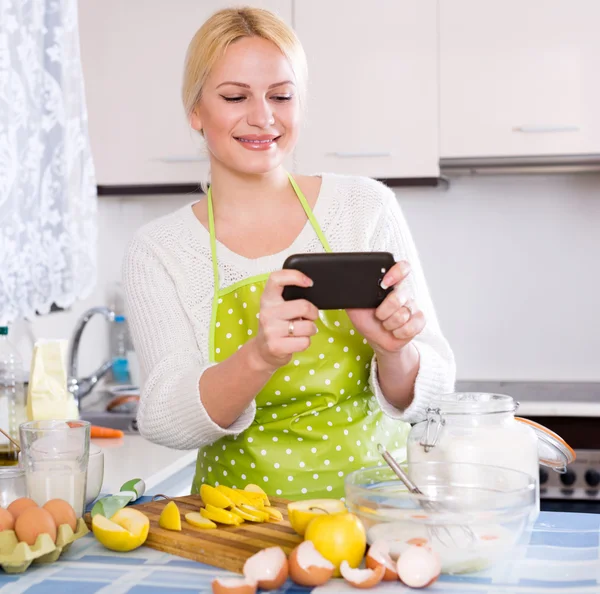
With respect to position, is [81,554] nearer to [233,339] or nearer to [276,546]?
[276,546]

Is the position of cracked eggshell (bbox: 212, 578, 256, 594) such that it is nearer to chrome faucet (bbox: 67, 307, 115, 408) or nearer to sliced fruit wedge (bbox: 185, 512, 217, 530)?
sliced fruit wedge (bbox: 185, 512, 217, 530)

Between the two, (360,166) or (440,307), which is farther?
(440,307)

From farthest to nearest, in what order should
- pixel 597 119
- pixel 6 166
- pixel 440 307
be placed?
pixel 440 307, pixel 597 119, pixel 6 166

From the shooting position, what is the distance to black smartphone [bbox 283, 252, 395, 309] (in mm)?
1031

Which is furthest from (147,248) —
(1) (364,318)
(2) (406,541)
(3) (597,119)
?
(3) (597,119)

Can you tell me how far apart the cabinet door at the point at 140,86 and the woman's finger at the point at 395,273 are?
1.74m

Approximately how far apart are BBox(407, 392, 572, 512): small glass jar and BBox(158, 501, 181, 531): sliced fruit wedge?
0.92 feet

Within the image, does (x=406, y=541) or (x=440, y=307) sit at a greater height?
(x=440, y=307)

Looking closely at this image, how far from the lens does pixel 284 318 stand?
1079 mm

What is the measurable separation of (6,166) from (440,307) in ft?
5.01

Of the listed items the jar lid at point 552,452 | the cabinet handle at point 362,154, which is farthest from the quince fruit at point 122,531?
the cabinet handle at point 362,154

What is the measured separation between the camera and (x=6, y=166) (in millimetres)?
2004

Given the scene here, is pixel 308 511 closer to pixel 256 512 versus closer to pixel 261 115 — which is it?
pixel 256 512

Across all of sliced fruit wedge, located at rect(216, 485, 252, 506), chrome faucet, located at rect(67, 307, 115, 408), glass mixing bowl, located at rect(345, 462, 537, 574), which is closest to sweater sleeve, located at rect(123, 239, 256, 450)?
sliced fruit wedge, located at rect(216, 485, 252, 506)
